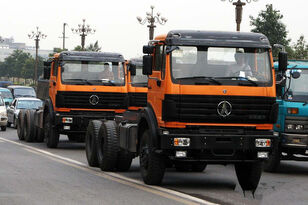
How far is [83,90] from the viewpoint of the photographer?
862 inches

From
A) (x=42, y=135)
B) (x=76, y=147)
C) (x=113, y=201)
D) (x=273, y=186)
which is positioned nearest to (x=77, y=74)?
(x=76, y=147)

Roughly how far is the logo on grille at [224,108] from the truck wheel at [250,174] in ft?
3.88

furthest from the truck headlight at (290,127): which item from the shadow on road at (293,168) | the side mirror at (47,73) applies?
the side mirror at (47,73)

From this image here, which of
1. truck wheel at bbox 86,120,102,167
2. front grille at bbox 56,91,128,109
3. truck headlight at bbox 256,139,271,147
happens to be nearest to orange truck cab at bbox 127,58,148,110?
front grille at bbox 56,91,128,109

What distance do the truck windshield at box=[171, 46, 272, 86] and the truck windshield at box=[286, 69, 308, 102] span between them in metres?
3.83

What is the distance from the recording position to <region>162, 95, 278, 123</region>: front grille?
Result: 12.2 m

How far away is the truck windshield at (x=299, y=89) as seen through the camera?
636 inches

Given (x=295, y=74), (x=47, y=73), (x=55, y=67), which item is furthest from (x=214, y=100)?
(x=47, y=73)

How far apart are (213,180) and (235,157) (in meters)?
2.11

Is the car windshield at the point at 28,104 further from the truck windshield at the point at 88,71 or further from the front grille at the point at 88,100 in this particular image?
the truck windshield at the point at 88,71

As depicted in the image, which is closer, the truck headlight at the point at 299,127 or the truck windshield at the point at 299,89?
the truck headlight at the point at 299,127

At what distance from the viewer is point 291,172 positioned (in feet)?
55.8

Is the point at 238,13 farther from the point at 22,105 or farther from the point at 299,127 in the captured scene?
the point at 299,127

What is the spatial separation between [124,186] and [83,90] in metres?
9.44
